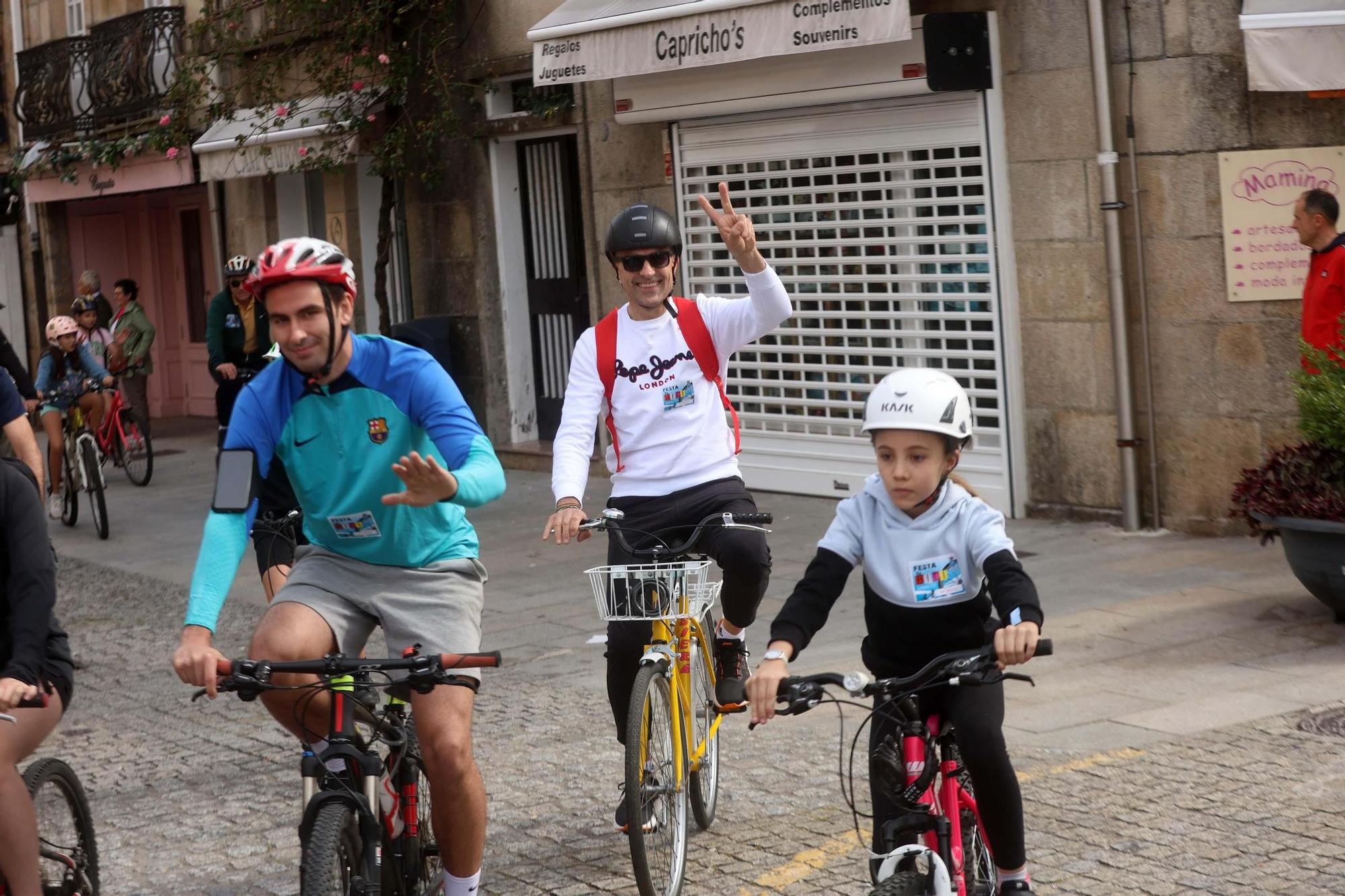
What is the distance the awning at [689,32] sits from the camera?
10633 mm

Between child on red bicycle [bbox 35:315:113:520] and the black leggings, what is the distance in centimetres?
1089

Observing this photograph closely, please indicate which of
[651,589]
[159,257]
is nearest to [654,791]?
[651,589]

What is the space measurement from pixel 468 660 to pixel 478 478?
412 millimetres

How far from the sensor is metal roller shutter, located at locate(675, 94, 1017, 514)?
11.2 metres

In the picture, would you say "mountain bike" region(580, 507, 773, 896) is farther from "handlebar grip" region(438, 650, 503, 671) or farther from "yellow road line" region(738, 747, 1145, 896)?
"handlebar grip" region(438, 650, 503, 671)

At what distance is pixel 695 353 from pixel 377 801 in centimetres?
205

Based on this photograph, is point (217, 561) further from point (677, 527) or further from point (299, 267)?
point (677, 527)

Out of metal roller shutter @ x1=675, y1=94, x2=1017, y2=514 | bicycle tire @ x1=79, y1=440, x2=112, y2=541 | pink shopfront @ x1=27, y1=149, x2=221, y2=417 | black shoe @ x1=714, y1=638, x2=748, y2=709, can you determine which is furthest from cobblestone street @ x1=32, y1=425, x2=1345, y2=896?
pink shopfront @ x1=27, y1=149, x2=221, y2=417

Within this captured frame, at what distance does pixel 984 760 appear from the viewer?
380 cm

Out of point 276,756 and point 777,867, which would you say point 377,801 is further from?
point 276,756

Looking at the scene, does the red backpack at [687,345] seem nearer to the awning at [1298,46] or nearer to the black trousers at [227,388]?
the awning at [1298,46]

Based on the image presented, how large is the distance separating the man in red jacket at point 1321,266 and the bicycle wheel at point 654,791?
17.0ft

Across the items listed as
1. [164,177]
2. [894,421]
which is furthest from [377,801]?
[164,177]

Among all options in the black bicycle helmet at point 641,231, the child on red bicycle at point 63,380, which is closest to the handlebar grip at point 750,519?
the black bicycle helmet at point 641,231
